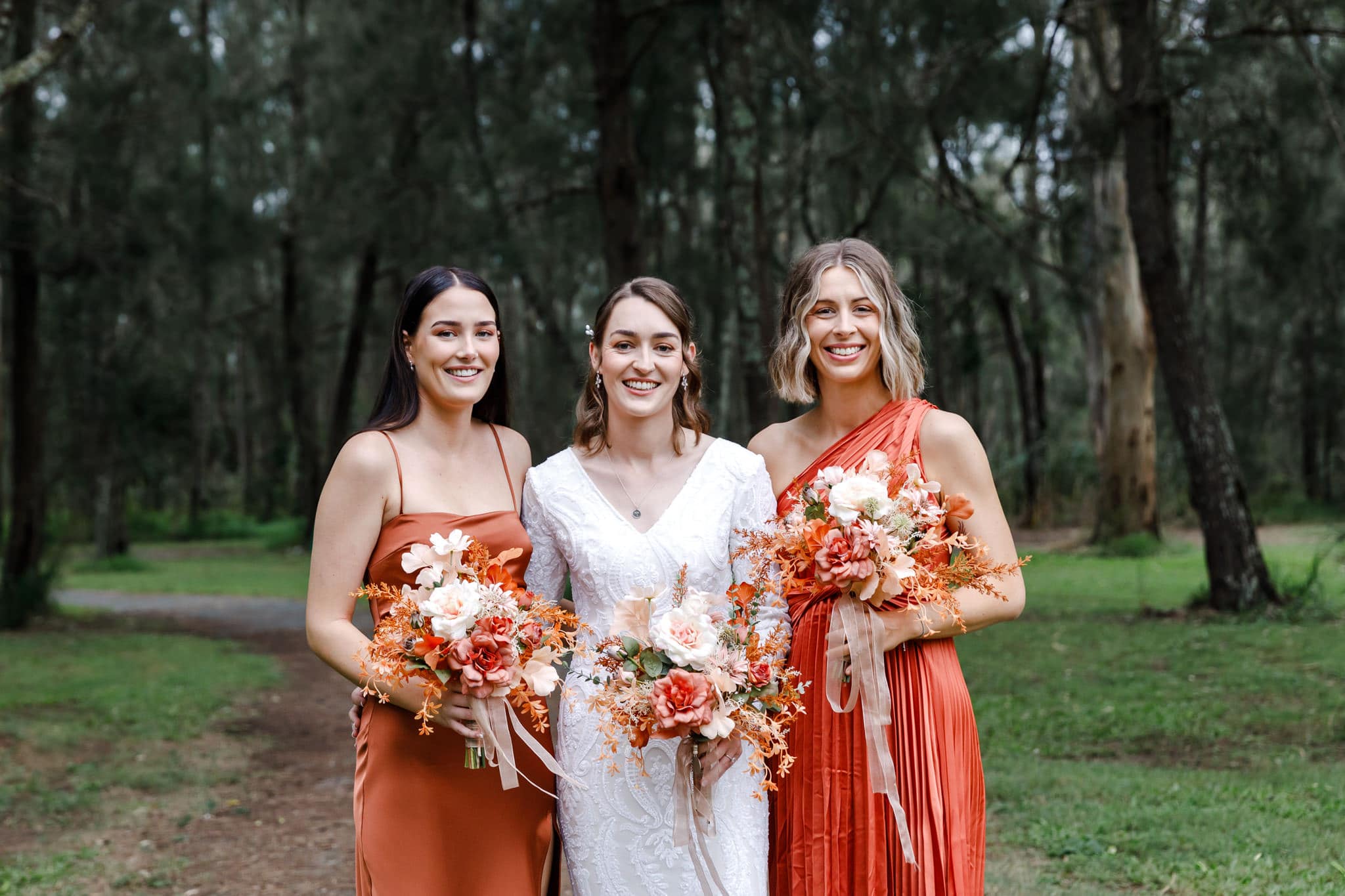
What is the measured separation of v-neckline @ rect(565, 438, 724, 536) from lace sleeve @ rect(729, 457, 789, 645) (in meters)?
0.14

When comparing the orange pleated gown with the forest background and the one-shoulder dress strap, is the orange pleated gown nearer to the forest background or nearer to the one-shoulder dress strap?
the one-shoulder dress strap

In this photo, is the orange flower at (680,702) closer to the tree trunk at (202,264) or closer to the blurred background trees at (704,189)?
the blurred background trees at (704,189)

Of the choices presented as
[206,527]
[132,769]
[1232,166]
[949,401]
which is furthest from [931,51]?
[206,527]

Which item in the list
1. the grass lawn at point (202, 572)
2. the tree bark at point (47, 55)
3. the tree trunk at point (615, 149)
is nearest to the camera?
the tree bark at point (47, 55)

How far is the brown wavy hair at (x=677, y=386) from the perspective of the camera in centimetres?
360

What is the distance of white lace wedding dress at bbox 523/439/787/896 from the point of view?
3.33m

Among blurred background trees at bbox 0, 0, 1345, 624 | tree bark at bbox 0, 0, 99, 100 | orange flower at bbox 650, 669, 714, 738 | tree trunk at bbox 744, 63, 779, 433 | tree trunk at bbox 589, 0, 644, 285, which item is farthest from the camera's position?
tree trunk at bbox 744, 63, 779, 433

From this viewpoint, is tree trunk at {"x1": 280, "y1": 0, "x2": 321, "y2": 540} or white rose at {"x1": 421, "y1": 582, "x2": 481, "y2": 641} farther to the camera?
tree trunk at {"x1": 280, "y1": 0, "x2": 321, "y2": 540}

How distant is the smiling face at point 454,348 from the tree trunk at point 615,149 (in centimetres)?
896

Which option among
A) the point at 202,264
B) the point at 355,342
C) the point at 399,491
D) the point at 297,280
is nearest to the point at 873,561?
the point at 399,491

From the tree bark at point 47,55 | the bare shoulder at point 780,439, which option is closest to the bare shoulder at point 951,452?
the bare shoulder at point 780,439

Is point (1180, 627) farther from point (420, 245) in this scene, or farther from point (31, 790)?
point (420, 245)

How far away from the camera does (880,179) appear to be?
59.9ft

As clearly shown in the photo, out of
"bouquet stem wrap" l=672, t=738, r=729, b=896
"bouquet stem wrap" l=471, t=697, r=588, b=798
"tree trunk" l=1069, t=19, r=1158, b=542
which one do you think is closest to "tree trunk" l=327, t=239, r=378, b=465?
"tree trunk" l=1069, t=19, r=1158, b=542
